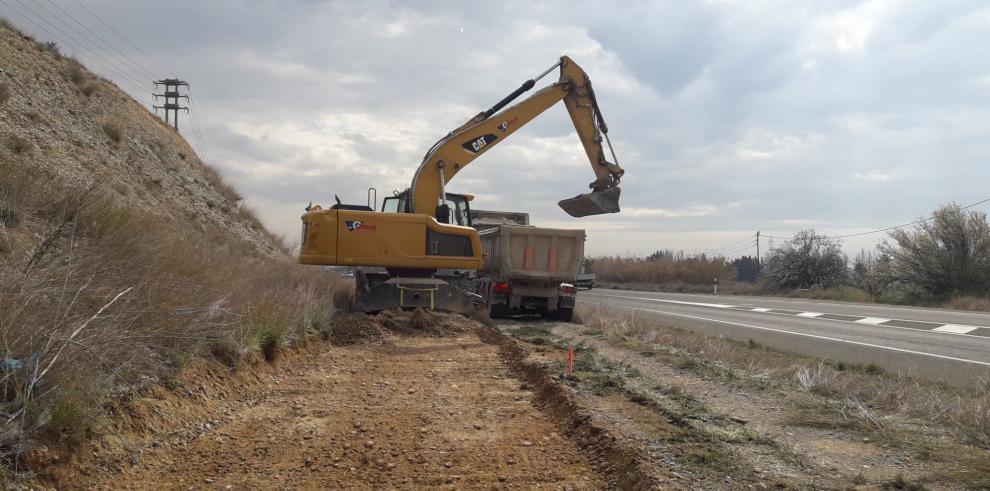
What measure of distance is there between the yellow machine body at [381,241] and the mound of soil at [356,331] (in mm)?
1066

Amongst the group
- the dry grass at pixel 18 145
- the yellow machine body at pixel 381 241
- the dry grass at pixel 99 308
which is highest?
the dry grass at pixel 18 145

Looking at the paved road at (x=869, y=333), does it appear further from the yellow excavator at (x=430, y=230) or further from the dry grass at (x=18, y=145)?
the dry grass at (x=18, y=145)

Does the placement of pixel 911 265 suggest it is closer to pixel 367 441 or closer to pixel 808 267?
pixel 808 267

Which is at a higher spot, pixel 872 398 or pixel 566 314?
pixel 566 314

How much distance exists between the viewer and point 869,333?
1619 centimetres

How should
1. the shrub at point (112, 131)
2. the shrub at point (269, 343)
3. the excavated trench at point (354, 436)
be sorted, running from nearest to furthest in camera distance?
1. the excavated trench at point (354, 436)
2. the shrub at point (269, 343)
3. the shrub at point (112, 131)

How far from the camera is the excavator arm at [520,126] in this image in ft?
47.8

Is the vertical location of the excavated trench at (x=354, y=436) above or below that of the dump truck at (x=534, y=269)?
below

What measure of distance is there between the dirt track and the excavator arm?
6.75 meters

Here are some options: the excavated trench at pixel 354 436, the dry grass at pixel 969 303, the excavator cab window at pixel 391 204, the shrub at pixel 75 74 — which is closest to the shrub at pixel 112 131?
the shrub at pixel 75 74

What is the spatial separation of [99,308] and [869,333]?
15.6 metres

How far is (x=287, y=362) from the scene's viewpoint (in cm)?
852

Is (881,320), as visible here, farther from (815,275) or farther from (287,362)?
(815,275)

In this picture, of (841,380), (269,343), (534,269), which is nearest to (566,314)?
(534,269)
